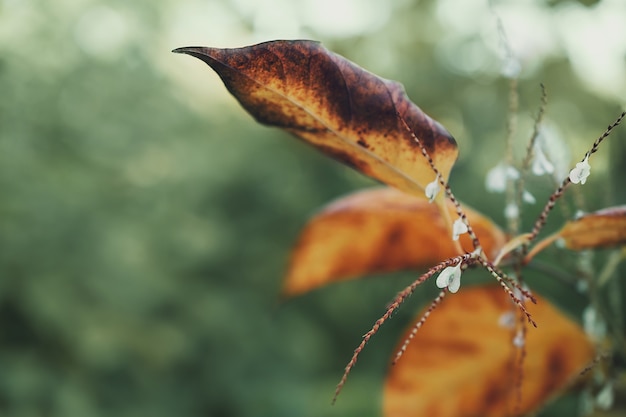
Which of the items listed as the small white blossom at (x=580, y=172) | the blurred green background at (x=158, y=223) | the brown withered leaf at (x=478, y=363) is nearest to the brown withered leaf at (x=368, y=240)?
the brown withered leaf at (x=478, y=363)

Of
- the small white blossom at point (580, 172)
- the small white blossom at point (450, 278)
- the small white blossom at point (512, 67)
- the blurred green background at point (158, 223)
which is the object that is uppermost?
the small white blossom at point (512, 67)

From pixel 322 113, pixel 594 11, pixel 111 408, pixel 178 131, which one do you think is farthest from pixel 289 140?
pixel 322 113

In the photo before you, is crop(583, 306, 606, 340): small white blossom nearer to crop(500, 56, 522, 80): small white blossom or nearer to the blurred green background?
crop(500, 56, 522, 80): small white blossom

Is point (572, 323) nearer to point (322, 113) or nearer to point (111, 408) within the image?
point (322, 113)

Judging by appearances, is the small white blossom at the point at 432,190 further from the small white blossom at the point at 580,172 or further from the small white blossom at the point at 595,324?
the small white blossom at the point at 595,324

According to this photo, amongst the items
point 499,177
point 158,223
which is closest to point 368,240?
point 499,177

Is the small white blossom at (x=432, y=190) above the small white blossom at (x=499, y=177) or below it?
above

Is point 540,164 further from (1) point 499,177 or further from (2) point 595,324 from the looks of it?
(2) point 595,324
